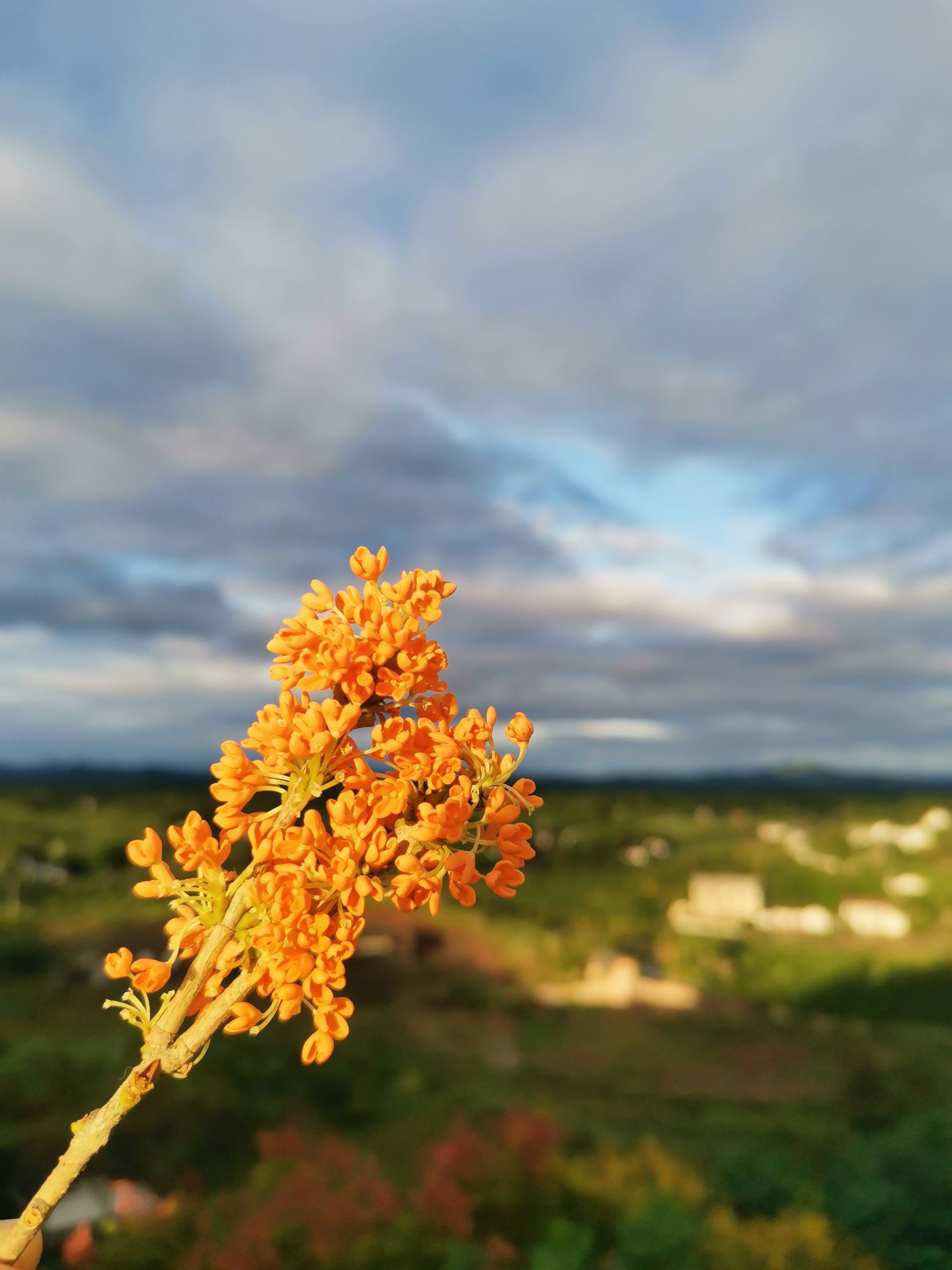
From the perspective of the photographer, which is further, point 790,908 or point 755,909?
point 790,908

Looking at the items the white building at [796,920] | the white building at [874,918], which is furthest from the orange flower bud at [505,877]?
the white building at [874,918]

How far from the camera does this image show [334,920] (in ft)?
4.70

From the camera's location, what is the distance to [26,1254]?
160 centimetres

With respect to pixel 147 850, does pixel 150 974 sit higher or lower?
lower

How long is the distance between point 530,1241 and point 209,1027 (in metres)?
6.10

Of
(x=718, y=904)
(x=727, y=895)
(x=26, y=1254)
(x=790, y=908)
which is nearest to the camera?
(x=26, y=1254)

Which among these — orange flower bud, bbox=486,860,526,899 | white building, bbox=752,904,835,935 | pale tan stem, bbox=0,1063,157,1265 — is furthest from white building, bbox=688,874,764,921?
pale tan stem, bbox=0,1063,157,1265

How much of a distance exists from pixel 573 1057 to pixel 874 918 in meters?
16.3

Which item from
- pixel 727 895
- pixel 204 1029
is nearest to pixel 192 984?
pixel 204 1029

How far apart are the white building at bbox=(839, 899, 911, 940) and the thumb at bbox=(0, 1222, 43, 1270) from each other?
2883 cm

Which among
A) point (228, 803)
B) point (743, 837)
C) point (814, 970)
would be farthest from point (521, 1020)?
point (228, 803)

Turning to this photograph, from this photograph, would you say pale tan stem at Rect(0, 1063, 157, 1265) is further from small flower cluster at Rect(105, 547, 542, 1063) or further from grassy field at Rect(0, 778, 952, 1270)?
grassy field at Rect(0, 778, 952, 1270)

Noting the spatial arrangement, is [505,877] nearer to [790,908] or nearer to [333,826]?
[333,826]

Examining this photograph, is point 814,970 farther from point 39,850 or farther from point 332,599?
point 332,599
